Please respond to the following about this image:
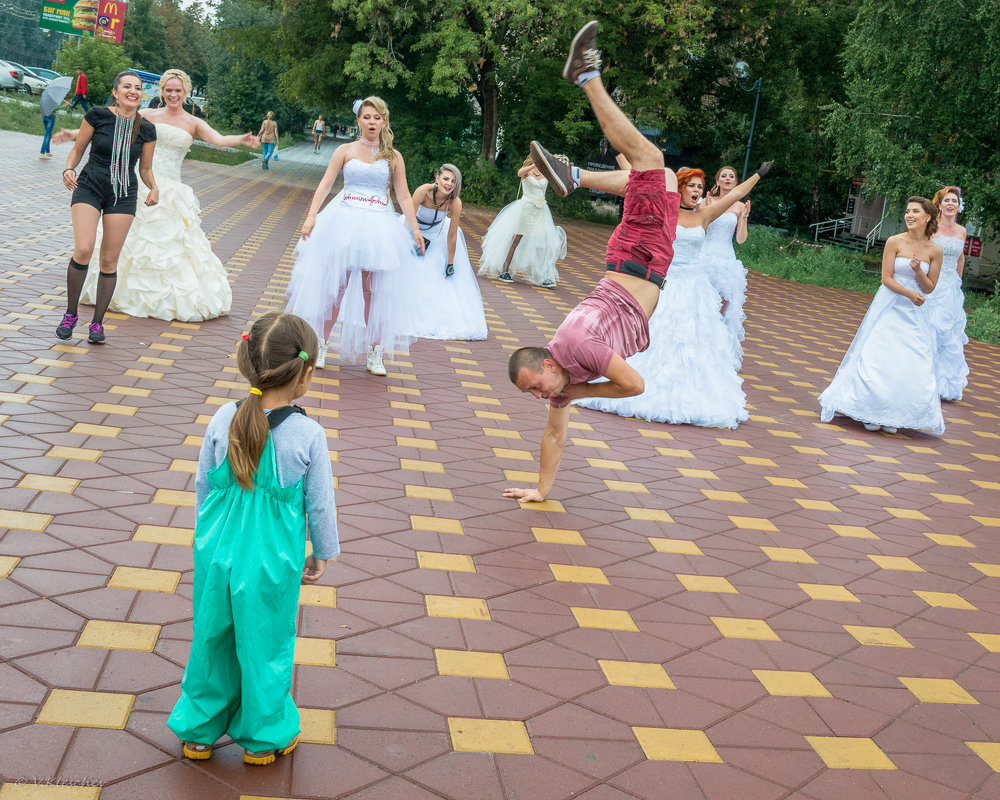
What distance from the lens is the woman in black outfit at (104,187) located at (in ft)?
23.1

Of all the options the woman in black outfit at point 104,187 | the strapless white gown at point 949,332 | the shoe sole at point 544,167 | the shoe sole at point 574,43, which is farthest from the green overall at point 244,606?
the strapless white gown at point 949,332

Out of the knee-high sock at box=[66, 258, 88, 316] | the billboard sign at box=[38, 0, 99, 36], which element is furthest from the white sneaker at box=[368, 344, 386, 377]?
the billboard sign at box=[38, 0, 99, 36]

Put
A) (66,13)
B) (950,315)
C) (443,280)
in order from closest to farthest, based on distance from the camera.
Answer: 1. (443,280)
2. (950,315)
3. (66,13)

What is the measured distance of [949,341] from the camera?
34.3 feet

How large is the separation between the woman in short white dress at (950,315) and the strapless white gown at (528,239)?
580 centimetres

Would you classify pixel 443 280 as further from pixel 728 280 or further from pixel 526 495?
pixel 526 495

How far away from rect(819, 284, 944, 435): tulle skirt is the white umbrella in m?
20.4

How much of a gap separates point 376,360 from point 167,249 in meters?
2.24

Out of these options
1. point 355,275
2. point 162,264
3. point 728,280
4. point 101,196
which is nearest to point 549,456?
point 355,275

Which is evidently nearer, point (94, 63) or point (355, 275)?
point (355, 275)

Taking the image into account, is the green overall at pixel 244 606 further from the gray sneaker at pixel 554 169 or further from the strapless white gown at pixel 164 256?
the strapless white gown at pixel 164 256

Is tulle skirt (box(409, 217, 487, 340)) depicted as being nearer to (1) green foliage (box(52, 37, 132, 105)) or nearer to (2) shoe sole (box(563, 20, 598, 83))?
(2) shoe sole (box(563, 20, 598, 83))

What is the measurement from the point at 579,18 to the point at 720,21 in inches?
251

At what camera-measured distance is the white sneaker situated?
796 centimetres
